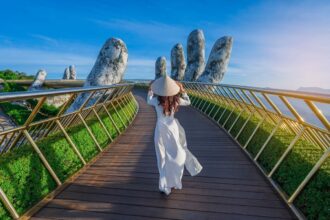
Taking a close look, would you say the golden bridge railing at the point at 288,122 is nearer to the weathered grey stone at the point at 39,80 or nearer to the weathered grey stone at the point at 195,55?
the weathered grey stone at the point at 195,55

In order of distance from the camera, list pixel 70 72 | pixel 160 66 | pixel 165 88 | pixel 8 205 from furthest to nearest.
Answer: pixel 70 72
pixel 160 66
pixel 165 88
pixel 8 205

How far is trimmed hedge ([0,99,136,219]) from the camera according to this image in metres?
3.75

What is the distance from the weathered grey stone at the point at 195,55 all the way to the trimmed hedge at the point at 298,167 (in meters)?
21.8

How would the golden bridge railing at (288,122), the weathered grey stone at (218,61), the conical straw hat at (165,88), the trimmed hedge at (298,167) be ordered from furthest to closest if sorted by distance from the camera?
the weathered grey stone at (218,61) → the conical straw hat at (165,88) → the trimmed hedge at (298,167) → the golden bridge railing at (288,122)

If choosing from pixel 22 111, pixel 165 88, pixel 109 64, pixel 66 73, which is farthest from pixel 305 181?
pixel 66 73

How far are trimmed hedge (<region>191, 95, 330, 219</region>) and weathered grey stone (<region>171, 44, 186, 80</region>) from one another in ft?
89.1

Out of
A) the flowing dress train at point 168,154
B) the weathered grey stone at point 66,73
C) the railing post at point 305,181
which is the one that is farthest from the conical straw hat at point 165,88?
the weathered grey stone at point 66,73

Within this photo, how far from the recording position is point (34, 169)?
426cm

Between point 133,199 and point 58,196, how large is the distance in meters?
1.13

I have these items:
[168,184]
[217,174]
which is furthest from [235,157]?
[168,184]

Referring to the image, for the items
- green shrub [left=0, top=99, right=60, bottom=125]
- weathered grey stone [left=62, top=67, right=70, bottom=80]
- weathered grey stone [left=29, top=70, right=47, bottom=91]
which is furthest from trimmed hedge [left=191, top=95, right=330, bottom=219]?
weathered grey stone [left=62, top=67, right=70, bottom=80]

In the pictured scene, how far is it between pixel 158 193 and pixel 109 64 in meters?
12.7

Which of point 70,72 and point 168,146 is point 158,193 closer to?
point 168,146

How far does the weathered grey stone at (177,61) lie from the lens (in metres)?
33.6
